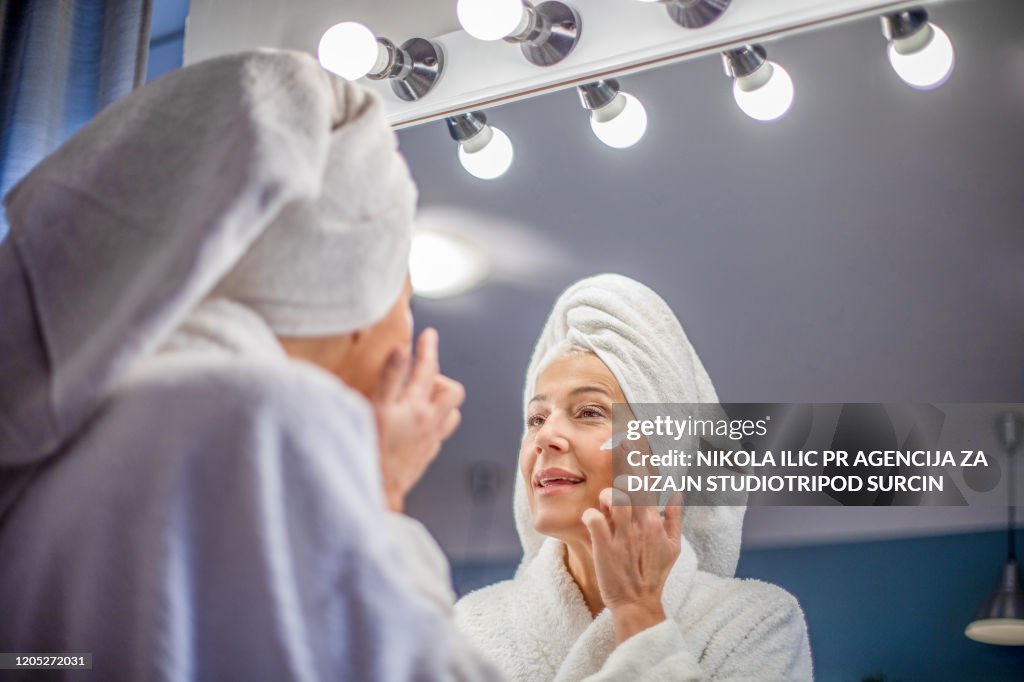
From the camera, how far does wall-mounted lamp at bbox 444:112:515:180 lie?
3.96ft

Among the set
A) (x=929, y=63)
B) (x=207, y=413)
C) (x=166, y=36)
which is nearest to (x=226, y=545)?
(x=207, y=413)

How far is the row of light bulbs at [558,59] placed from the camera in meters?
0.99

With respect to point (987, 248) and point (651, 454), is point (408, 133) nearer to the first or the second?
point (651, 454)

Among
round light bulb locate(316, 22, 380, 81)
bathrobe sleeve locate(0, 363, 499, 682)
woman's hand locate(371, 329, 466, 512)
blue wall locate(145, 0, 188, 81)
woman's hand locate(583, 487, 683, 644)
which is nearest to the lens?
bathrobe sleeve locate(0, 363, 499, 682)

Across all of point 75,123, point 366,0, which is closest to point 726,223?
point 366,0

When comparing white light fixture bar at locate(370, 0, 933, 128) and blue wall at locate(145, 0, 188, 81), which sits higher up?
blue wall at locate(145, 0, 188, 81)

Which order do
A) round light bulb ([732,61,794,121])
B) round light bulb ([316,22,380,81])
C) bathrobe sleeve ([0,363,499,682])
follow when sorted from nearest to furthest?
bathrobe sleeve ([0,363,499,682])
round light bulb ([732,61,794,121])
round light bulb ([316,22,380,81])

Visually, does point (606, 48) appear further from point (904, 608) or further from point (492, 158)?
point (904, 608)

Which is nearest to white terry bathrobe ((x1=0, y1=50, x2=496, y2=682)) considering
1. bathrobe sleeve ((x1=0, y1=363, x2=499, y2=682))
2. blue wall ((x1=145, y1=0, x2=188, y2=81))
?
bathrobe sleeve ((x1=0, y1=363, x2=499, y2=682))

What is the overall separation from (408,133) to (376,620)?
92cm

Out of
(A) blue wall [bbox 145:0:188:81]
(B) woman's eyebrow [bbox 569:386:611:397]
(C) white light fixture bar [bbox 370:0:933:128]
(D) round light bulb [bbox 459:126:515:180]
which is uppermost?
(A) blue wall [bbox 145:0:188:81]

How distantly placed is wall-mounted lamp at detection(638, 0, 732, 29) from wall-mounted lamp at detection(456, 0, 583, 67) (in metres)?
0.13

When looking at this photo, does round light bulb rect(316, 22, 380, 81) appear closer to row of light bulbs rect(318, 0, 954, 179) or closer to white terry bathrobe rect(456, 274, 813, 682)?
row of light bulbs rect(318, 0, 954, 179)

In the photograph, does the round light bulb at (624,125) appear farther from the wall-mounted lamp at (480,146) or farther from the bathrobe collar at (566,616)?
the bathrobe collar at (566,616)
